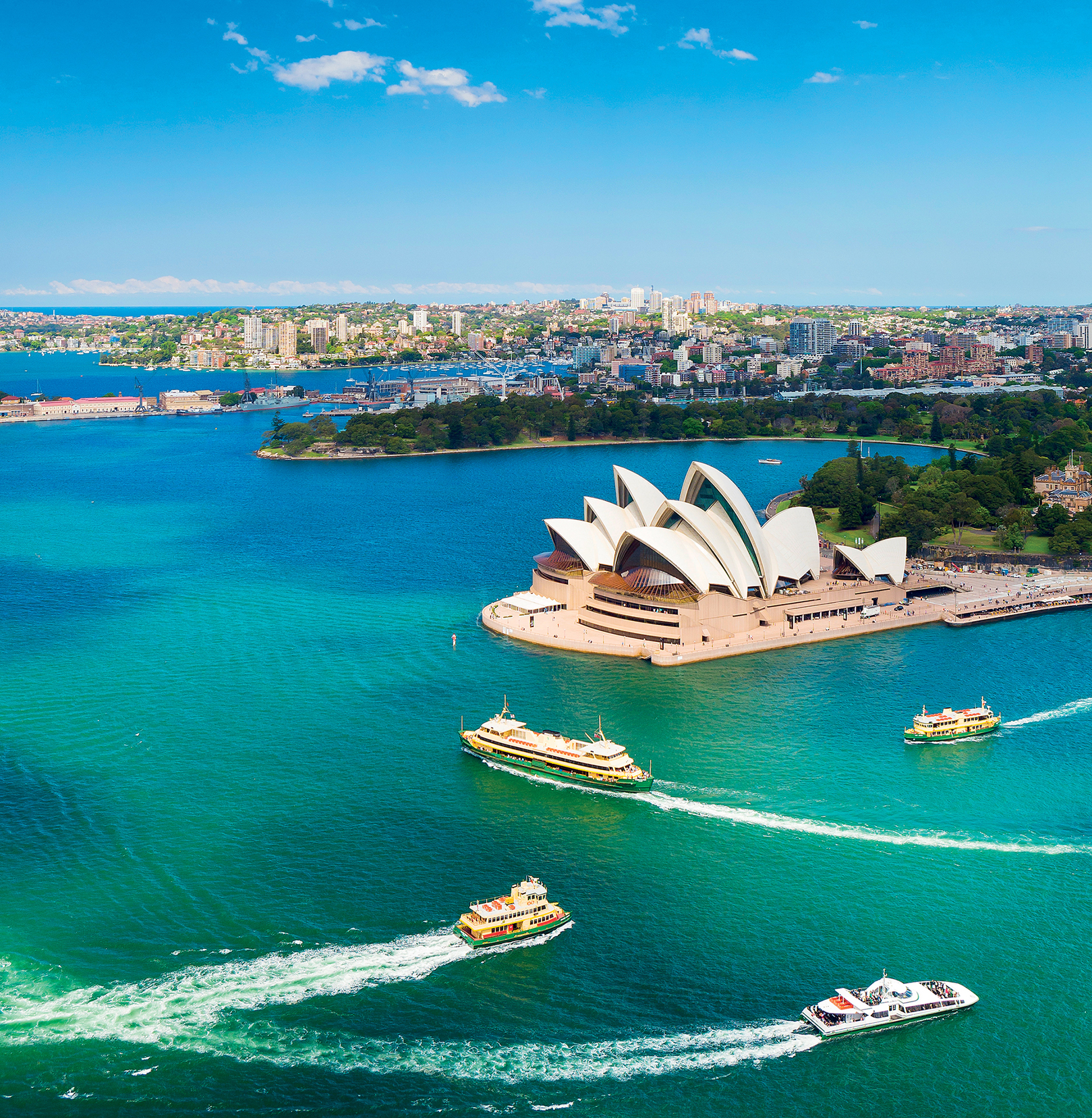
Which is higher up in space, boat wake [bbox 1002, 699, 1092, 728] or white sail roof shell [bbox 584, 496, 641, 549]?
white sail roof shell [bbox 584, 496, 641, 549]

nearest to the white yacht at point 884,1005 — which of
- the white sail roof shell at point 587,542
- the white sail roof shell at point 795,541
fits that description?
the white sail roof shell at point 795,541

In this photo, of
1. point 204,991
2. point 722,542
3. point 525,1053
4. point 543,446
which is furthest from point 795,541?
point 543,446

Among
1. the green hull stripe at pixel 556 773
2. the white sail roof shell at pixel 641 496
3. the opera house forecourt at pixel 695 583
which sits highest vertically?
the white sail roof shell at pixel 641 496

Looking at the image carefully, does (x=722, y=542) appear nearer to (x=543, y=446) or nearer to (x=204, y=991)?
(x=204, y=991)

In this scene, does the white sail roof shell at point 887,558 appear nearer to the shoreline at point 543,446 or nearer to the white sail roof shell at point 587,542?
the white sail roof shell at point 587,542

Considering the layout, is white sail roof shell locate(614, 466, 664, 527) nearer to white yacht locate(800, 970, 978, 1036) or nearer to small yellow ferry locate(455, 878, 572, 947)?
small yellow ferry locate(455, 878, 572, 947)

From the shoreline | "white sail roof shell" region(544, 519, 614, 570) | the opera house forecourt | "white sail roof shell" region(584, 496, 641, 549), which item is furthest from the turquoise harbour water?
the shoreline
